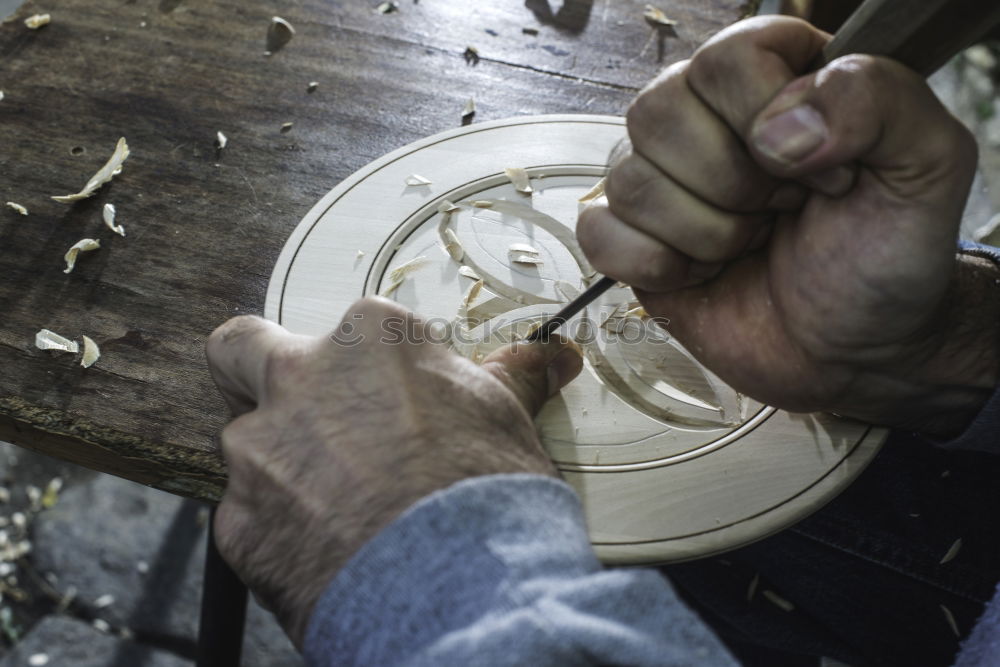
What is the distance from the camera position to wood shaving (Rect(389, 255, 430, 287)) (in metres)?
1.07

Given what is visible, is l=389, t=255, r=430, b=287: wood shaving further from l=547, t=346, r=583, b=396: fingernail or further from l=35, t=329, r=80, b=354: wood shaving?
l=35, t=329, r=80, b=354: wood shaving

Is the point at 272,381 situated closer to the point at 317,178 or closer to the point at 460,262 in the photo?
the point at 460,262

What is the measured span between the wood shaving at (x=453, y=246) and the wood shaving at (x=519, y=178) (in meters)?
0.14

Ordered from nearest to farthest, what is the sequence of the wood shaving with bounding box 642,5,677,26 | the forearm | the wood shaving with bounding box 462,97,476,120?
the forearm
the wood shaving with bounding box 462,97,476,120
the wood shaving with bounding box 642,5,677,26

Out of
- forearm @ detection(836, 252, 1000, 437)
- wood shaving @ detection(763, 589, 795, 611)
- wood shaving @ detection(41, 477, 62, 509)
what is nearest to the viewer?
forearm @ detection(836, 252, 1000, 437)

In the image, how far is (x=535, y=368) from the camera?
939 mm

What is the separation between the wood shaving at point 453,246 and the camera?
111 centimetres

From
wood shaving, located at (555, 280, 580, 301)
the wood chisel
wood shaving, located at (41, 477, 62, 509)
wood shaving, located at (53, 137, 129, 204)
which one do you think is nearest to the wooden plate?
wood shaving, located at (555, 280, 580, 301)

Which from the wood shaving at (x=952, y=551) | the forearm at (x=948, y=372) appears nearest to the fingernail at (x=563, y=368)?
the forearm at (x=948, y=372)

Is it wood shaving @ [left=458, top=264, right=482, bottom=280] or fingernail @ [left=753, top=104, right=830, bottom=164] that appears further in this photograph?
wood shaving @ [left=458, top=264, right=482, bottom=280]

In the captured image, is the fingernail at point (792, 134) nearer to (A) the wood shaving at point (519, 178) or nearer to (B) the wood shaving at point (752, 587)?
(A) the wood shaving at point (519, 178)

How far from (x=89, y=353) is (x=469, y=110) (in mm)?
733

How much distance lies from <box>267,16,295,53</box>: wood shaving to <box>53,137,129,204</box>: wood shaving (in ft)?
1.12

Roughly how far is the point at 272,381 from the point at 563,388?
39 centimetres
